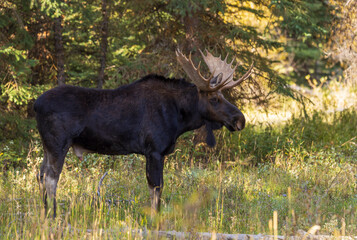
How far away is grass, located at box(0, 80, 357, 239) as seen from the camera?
509 cm

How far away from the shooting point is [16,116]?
9469mm

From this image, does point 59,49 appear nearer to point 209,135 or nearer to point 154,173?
point 209,135

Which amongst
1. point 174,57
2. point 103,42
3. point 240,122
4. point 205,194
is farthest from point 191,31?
point 205,194

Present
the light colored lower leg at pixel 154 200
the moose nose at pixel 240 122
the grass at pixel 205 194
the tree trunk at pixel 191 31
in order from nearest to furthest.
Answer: the grass at pixel 205 194 < the light colored lower leg at pixel 154 200 < the moose nose at pixel 240 122 < the tree trunk at pixel 191 31

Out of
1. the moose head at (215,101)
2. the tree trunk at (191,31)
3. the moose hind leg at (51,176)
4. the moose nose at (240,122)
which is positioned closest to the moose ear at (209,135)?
the moose head at (215,101)

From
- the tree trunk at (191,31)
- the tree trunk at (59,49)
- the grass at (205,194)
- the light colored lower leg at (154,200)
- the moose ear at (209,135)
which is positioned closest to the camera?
the grass at (205,194)

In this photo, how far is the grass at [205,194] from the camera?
16.7 ft

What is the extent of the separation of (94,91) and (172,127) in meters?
1.18

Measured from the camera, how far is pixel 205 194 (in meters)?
6.89

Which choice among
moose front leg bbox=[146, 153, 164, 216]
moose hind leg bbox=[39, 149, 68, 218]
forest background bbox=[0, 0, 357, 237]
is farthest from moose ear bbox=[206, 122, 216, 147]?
moose hind leg bbox=[39, 149, 68, 218]

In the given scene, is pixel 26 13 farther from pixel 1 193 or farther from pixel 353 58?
pixel 353 58

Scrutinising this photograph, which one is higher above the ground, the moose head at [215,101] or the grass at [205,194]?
the moose head at [215,101]

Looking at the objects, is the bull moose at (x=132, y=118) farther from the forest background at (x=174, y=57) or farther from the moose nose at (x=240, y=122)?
the forest background at (x=174, y=57)

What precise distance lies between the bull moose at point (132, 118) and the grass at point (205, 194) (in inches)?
21.3
